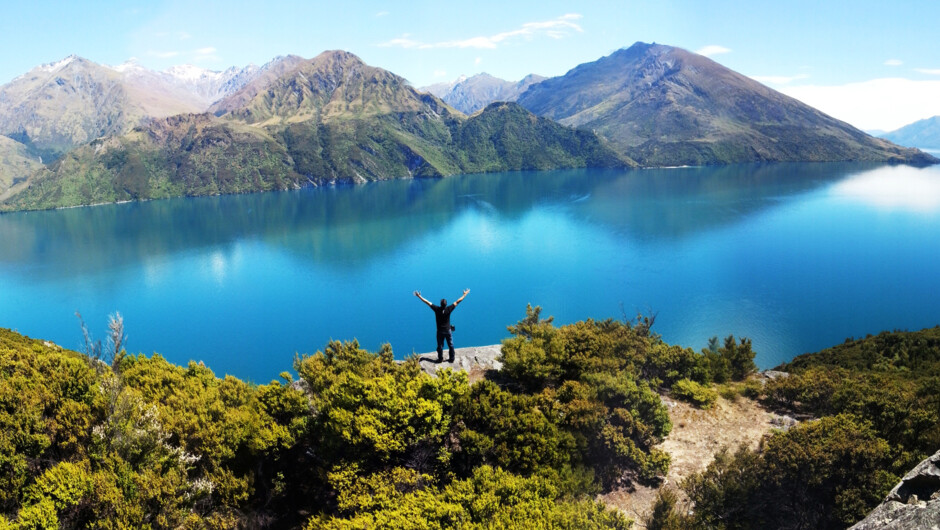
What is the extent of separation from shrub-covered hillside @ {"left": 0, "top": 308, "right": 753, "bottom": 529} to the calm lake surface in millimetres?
46421

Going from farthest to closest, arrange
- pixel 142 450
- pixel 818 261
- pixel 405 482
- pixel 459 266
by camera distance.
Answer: pixel 459 266
pixel 818 261
pixel 142 450
pixel 405 482

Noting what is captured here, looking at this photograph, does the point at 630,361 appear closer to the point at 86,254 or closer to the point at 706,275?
the point at 706,275

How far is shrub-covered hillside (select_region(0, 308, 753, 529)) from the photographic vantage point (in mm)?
15367

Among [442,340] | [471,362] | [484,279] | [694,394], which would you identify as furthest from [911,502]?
[484,279]

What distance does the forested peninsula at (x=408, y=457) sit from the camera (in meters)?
15.6

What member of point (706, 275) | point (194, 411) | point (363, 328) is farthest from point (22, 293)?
point (706, 275)

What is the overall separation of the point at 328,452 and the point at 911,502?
1887 centimetres

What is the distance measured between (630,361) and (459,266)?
8268 centimetres

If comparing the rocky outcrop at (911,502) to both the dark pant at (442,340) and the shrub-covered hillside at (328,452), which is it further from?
the dark pant at (442,340)

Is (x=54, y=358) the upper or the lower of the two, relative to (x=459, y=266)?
upper

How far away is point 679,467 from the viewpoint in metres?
21.8

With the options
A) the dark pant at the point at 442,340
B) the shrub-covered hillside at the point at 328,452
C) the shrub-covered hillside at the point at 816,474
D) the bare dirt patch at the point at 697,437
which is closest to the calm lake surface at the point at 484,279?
the bare dirt patch at the point at 697,437

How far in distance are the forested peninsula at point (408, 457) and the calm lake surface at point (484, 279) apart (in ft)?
149

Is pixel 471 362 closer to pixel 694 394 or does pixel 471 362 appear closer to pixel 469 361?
pixel 469 361
